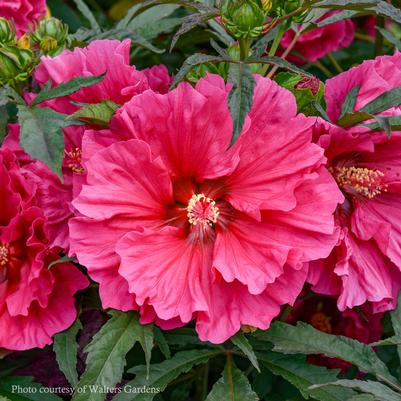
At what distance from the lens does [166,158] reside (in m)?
1.07

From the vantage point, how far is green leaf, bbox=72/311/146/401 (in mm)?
1000

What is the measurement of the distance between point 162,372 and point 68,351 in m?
0.15

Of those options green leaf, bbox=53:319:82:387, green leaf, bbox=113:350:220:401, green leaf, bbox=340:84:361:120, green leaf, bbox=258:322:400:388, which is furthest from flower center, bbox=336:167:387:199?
green leaf, bbox=53:319:82:387

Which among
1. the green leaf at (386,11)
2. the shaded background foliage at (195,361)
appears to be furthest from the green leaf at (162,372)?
the green leaf at (386,11)

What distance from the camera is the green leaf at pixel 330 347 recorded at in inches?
42.1

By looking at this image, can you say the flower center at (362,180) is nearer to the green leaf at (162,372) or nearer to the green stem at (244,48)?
the green stem at (244,48)

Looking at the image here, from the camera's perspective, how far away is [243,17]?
1.02m

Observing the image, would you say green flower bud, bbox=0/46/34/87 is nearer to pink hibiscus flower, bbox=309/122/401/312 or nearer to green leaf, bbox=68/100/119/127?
green leaf, bbox=68/100/119/127

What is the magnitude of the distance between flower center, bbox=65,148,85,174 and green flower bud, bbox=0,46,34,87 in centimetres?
13

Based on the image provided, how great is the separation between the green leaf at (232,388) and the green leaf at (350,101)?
43 centimetres

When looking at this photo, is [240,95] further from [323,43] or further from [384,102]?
[323,43]

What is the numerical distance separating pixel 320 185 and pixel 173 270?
234 mm

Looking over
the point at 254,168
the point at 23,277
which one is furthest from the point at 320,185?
the point at 23,277

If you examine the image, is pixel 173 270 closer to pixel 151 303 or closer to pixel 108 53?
pixel 151 303
